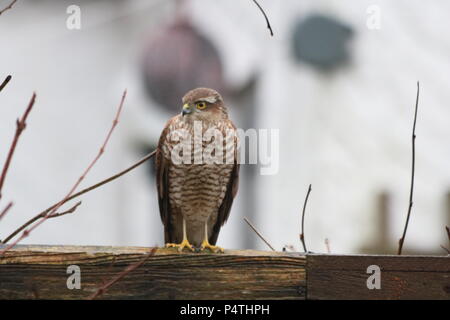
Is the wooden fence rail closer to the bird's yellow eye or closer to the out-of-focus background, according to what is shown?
the bird's yellow eye

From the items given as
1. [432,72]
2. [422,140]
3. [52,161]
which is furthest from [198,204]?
[52,161]

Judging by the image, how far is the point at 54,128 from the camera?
9844mm

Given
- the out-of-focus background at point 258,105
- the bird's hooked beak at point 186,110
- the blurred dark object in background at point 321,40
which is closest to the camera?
the bird's hooked beak at point 186,110

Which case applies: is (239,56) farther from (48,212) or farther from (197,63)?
(48,212)

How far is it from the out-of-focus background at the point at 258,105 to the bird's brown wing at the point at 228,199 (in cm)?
244

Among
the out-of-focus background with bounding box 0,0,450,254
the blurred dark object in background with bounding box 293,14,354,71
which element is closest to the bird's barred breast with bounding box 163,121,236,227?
the out-of-focus background with bounding box 0,0,450,254

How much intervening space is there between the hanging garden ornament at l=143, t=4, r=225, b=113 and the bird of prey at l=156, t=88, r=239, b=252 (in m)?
3.82

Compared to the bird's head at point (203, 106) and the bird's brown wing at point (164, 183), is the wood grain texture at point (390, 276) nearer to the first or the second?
the bird's head at point (203, 106)

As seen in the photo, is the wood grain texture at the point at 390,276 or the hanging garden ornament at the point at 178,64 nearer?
the wood grain texture at the point at 390,276

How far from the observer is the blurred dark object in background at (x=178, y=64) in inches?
313

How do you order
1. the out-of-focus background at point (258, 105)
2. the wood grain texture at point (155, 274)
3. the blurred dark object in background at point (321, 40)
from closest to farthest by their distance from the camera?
the wood grain texture at point (155, 274) → the out-of-focus background at point (258, 105) → the blurred dark object in background at point (321, 40)

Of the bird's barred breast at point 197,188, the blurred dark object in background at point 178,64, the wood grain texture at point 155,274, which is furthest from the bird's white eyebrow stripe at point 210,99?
the blurred dark object in background at point 178,64

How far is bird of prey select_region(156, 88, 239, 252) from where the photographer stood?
3818mm

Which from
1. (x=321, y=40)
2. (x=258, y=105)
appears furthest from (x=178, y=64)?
(x=321, y=40)
